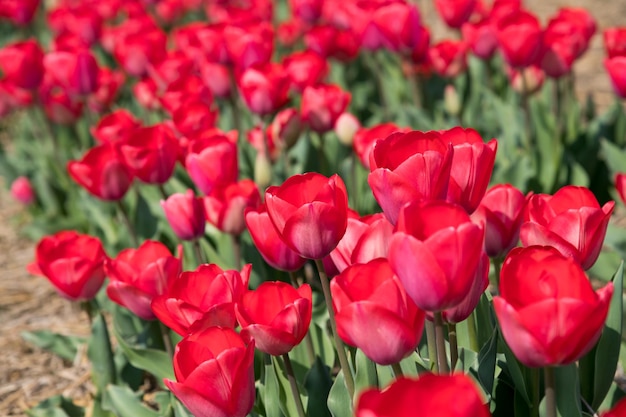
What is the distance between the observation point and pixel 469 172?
114 cm

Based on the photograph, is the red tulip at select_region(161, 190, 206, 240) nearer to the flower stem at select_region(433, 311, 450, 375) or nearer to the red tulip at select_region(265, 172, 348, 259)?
the red tulip at select_region(265, 172, 348, 259)

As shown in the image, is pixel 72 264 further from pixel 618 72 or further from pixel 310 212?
pixel 618 72

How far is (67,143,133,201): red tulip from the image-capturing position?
2.00 metres

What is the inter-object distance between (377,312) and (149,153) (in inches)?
45.9

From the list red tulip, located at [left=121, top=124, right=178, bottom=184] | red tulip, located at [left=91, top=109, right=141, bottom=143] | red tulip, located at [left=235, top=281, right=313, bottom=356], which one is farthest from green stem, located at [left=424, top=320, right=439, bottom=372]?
red tulip, located at [left=91, top=109, right=141, bottom=143]

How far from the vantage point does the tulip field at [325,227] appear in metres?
0.96

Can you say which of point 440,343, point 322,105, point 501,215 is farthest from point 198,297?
point 322,105

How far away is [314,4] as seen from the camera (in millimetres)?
3639

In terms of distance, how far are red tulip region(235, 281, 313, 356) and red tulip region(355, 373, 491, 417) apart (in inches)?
17.1

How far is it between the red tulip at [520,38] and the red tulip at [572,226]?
141cm

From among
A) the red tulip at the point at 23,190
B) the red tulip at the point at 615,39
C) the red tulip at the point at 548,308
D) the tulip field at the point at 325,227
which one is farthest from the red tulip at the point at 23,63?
the red tulip at the point at 548,308

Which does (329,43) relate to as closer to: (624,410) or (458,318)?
(458,318)

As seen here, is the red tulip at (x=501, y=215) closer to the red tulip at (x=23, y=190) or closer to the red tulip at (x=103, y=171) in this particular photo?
the red tulip at (x=103, y=171)

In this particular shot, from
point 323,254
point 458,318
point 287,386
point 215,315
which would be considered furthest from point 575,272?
point 287,386
